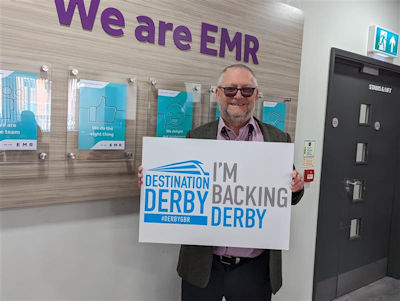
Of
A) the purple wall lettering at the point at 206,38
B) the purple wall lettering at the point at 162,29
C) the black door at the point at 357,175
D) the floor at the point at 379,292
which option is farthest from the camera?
the floor at the point at 379,292

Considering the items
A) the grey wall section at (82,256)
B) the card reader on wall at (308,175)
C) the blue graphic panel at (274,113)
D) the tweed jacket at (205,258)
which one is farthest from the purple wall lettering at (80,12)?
the card reader on wall at (308,175)

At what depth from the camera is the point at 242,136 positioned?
1.77m

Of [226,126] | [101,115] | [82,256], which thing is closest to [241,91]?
[226,126]

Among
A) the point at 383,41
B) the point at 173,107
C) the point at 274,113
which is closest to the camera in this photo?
the point at 173,107

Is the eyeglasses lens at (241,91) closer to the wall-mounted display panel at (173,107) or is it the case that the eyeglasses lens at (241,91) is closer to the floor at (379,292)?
the wall-mounted display panel at (173,107)

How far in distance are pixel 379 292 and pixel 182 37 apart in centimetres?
309

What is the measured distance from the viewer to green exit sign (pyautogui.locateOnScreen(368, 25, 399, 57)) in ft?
10.0

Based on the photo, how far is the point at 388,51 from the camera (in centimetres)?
322

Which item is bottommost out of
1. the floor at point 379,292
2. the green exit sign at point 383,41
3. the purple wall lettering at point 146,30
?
the floor at point 379,292

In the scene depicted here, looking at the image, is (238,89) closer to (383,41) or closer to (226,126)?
(226,126)

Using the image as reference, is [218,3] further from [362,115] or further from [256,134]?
[362,115]

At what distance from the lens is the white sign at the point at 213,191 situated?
160 cm

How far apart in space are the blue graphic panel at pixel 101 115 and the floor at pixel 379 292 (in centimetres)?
267

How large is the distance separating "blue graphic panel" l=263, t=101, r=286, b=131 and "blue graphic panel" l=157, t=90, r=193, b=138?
0.56m
